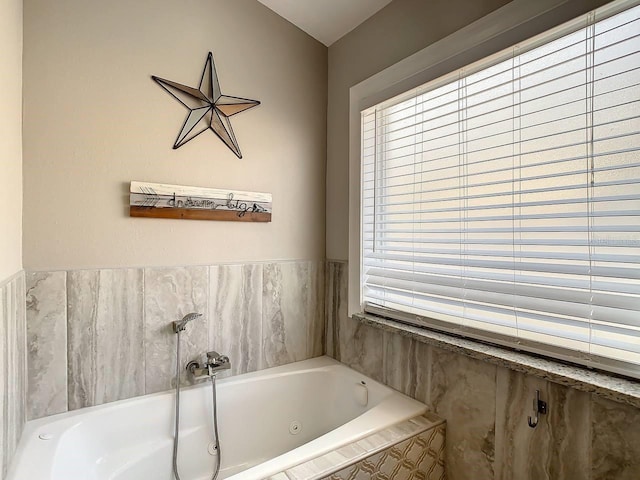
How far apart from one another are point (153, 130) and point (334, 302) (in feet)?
4.55

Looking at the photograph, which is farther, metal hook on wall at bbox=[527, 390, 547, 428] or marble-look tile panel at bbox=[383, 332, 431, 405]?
marble-look tile panel at bbox=[383, 332, 431, 405]

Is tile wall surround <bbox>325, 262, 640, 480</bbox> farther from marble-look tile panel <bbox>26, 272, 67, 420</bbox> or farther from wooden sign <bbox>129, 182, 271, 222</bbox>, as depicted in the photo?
marble-look tile panel <bbox>26, 272, 67, 420</bbox>

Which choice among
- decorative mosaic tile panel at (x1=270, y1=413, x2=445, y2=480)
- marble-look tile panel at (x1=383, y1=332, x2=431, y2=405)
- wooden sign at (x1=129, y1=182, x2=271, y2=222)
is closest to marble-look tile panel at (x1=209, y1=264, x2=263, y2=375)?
wooden sign at (x1=129, y1=182, x2=271, y2=222)

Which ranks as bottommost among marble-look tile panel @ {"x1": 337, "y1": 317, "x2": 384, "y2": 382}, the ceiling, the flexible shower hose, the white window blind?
the flexible shower hose

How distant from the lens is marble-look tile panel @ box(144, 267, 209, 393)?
167cm

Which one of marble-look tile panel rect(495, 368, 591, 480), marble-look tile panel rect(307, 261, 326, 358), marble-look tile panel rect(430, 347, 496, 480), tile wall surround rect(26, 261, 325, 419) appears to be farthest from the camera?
marble-look tile panel rect(307, 261, 326, 358)

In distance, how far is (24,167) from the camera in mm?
1413

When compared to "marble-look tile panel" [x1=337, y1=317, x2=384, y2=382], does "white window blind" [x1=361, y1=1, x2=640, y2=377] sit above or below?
above

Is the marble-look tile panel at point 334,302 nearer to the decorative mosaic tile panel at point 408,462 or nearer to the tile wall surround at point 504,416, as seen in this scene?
the tile wall surround at point 504,416

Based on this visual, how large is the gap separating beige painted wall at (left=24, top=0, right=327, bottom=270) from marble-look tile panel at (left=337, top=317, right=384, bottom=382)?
50cm

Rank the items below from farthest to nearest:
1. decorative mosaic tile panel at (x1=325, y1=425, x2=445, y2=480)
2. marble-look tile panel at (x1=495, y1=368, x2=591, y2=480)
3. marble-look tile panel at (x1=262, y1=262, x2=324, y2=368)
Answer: marble-look tile panel at (x1=262, y1=262, x2=324, y2=368), decorative mosaic tile panel at (x1=325, y1=425, x2=445, y2=480), marble-look tile panel at (x1=495, y1=368, x2=591, y2=480)

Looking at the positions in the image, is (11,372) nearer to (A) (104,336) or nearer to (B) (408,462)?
(A) (104,336)

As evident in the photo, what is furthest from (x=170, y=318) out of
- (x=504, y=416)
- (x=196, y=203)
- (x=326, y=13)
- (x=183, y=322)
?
(x=326, y=13)

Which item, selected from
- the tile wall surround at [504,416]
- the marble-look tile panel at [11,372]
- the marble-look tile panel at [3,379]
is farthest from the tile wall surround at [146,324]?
the tile wall surround at [504,416]
